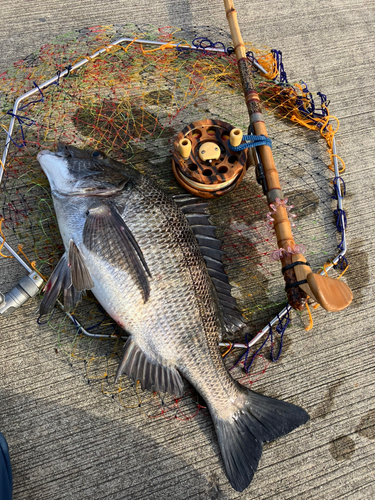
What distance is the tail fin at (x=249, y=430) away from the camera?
2.11 meters

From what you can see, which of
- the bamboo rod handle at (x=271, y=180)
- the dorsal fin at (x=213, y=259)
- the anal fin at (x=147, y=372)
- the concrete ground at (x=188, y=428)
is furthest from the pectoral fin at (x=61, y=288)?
the bamboo rod handle at (x=271, y=180)

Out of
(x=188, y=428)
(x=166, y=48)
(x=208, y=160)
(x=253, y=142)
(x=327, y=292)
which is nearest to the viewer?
(x=327, y=292)

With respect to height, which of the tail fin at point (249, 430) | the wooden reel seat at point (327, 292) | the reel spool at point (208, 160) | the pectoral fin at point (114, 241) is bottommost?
the tail fin at point (249, 430)

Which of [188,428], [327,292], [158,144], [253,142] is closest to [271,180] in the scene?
[253,142]

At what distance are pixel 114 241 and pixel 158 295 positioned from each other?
46cm

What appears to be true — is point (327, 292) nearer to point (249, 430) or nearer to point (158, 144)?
point (249, 430)

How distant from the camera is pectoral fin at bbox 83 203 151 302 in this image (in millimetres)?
2172

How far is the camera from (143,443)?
2.31m

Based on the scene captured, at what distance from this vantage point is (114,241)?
7.27 feet

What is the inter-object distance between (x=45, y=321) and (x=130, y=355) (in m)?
0.74

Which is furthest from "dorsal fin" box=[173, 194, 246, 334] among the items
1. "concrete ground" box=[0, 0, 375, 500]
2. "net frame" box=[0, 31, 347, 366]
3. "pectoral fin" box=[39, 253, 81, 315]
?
"pectoral fin" box=[39, 253, 81, 315]

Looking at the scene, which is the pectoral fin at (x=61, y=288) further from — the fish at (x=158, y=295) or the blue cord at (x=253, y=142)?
the blue cord at (x=253, y=142)

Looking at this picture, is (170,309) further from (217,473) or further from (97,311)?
(217,473)

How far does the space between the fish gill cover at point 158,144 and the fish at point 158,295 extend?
259mm
